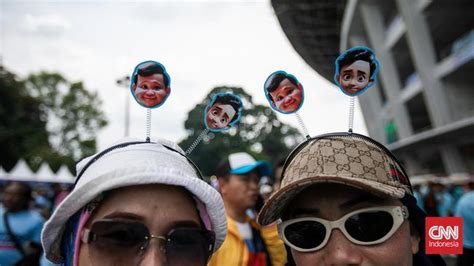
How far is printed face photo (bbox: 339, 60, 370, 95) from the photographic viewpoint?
1626 mm

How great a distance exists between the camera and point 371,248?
139 cm

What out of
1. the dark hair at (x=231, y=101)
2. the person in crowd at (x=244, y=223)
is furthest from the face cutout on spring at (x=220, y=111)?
the person in crowd at (x=244, y=223)

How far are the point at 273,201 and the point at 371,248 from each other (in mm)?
388

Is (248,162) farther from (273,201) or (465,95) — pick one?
(465,95)

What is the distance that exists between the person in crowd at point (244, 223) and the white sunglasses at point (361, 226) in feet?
4.85

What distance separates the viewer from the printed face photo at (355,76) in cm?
163

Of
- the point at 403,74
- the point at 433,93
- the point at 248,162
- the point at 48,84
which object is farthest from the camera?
the point at 48,84

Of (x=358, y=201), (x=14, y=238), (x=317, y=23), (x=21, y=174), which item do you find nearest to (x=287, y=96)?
(x=358, y=201)

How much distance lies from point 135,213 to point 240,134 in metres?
1.35

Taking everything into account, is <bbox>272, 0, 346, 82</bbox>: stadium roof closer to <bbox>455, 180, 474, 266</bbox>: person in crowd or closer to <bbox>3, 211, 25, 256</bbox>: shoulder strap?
<bbox>455, 180, 474, 266</bbox>: person in crowd

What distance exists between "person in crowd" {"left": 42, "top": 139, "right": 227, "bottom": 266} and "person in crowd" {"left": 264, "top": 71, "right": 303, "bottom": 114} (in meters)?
0.54

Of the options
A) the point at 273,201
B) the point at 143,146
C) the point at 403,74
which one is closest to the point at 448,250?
the point at 273,201

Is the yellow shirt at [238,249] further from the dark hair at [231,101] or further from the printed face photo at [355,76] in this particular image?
the printed face photo at [355,76]

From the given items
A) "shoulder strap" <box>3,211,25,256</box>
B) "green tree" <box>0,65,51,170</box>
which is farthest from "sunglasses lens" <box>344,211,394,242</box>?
"green tree" <box>0,65,51,170</box>
